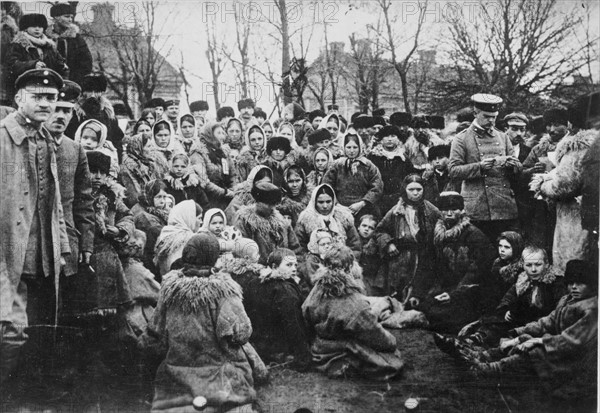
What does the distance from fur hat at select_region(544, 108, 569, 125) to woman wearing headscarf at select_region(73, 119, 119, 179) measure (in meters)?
3.13

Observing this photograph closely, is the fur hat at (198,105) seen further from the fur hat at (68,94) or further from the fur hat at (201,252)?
the fur hat at (201,252)

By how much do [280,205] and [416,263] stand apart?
108 centimetres

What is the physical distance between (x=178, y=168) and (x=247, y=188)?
21.0 inches

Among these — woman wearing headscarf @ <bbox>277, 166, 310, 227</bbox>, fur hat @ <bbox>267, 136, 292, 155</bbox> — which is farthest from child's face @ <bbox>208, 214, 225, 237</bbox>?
fur hat @ <bbox>267, 136, 292, 155</bbox>

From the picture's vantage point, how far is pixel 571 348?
163 inches

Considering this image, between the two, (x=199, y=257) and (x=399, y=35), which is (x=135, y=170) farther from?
(x=399, y=35)

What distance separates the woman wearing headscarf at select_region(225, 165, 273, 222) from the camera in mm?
4598

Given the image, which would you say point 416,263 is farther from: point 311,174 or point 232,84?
point 232,84

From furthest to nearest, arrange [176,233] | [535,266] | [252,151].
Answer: [252,151] → [176,233] → [535,266]

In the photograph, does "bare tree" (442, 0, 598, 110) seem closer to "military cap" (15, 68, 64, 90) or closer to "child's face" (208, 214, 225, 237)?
"child's face" (208, 214, 225, 237)

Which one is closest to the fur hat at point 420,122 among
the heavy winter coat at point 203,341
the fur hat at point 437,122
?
the fur hat at point 437,122

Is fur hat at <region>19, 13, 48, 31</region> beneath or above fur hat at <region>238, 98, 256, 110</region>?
above

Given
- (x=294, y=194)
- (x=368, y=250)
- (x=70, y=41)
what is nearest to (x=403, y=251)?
(x=368, y=250)

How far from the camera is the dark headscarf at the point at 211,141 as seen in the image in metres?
5.00
